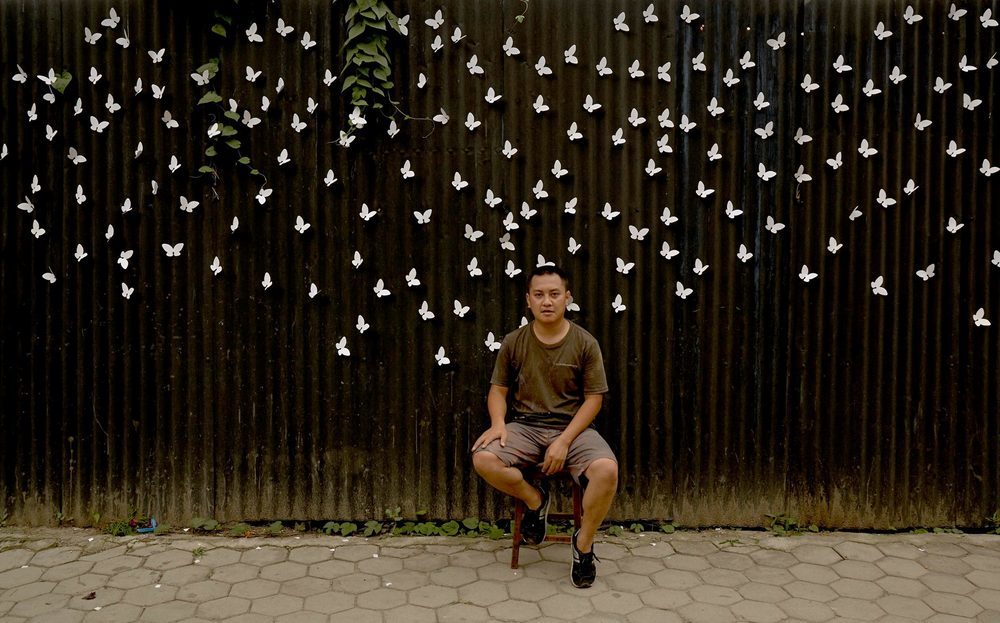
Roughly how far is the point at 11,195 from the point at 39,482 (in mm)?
1903

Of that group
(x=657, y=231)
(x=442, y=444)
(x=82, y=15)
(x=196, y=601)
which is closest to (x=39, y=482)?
(x=196, y=601)

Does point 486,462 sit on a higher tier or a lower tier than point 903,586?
higher

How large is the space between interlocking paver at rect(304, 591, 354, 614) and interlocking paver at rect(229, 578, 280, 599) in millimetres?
253

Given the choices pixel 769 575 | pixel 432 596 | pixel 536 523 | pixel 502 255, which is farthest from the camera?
pixel 502 255

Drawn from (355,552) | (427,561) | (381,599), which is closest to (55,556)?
(355,552)

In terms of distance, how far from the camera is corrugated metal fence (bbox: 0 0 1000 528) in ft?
15.1

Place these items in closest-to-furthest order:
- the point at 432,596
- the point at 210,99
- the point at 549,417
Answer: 1. the point at 432,596
2. the point at 549,417
3. the point at 210,99

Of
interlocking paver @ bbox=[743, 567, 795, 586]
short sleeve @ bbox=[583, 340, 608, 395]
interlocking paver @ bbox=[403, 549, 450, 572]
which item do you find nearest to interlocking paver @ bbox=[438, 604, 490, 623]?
interlocking paver @ bbox=[403, 549, 450, 572]

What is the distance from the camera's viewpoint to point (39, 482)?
4773 millimetres

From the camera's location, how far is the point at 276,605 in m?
3.75

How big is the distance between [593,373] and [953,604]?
2.20 m

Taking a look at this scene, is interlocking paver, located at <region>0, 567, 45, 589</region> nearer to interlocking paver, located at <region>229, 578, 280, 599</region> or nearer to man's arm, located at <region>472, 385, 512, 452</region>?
interlocking paver, located at <region>229, 578, 280, 599</region>

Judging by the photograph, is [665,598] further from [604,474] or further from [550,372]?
[550,372]

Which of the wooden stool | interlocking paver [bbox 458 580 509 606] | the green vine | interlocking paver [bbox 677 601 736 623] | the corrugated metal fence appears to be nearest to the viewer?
interlocking paver [bbox 677 601 736 623]
